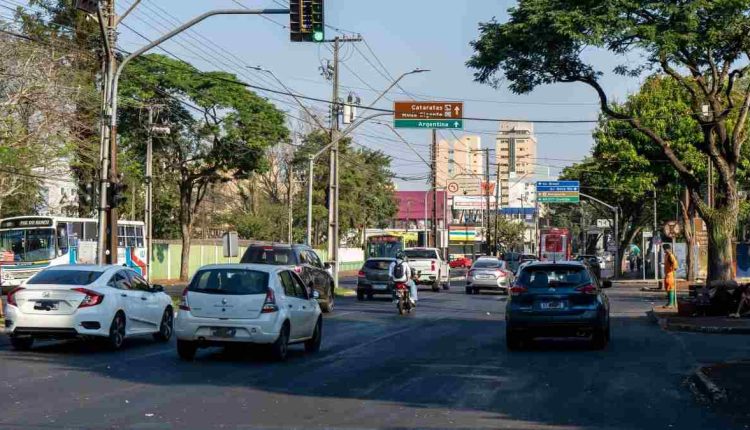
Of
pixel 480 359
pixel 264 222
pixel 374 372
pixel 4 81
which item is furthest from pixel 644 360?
pixel 264 222

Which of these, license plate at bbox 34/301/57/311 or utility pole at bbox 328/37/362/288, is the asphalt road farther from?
utility pole at bbox 328/37/362/288

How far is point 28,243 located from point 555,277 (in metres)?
27.4

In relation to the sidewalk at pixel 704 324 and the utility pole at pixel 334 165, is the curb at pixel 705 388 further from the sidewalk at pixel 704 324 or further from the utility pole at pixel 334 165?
the utility pole at pixel 334 165

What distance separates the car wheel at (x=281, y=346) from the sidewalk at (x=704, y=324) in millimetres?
10806

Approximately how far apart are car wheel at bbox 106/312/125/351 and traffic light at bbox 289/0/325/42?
637cm

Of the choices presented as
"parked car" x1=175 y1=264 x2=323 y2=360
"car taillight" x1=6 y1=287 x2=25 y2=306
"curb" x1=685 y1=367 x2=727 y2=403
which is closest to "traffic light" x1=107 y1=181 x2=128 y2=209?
"car taillight" x1=6 y1=287 x2=25 y2=306

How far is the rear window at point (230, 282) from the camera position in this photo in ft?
55.8

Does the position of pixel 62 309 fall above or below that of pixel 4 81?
below

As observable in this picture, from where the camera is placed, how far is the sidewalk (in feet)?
76.5

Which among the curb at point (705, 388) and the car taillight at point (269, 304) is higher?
the car taillight at point (269, 304)

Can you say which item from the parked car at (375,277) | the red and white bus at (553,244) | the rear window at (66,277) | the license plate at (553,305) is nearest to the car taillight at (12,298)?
the rear window at (66,277)

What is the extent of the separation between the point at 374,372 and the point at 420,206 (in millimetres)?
126906

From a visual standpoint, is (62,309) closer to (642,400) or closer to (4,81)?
(642,400)

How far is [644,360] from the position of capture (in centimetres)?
1753
